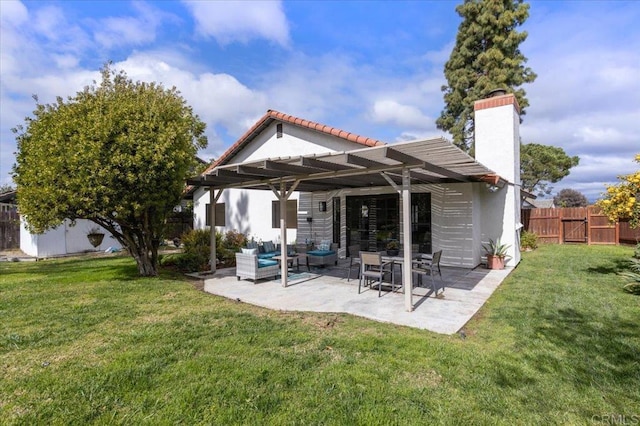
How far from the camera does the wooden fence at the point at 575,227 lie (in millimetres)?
15828

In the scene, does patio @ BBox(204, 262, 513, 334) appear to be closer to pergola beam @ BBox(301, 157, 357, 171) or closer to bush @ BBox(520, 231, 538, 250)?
pergola beam @ BBox(301, 157, 357, 171)

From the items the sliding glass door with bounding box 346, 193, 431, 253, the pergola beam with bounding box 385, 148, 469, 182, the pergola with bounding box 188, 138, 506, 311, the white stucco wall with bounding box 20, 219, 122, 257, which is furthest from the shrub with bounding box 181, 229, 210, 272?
the pergola beam with bounding box 385, 148, 469, 182

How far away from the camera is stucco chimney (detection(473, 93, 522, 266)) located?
34.6ft

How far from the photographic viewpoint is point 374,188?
39.1 ft

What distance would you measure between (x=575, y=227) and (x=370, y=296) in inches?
625

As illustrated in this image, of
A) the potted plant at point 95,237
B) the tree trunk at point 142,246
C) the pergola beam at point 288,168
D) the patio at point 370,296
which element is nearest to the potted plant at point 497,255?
the patio at point 370,296

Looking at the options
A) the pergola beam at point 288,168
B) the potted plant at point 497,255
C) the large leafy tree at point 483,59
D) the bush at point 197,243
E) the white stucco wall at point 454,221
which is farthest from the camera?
the large leafy tree at point 483,59

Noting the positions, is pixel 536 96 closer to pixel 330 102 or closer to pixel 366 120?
pixel 330 102

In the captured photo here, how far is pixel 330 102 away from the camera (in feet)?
73.8

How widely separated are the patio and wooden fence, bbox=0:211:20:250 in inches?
609

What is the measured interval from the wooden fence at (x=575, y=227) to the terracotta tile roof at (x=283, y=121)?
12320 mm

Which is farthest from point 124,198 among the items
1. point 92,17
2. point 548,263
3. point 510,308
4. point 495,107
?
point 548,263

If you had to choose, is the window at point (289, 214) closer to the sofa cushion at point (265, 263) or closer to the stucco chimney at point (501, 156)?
the sofa cushion at point (265, 263)

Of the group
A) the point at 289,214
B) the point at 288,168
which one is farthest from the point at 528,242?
the point at 288,168
